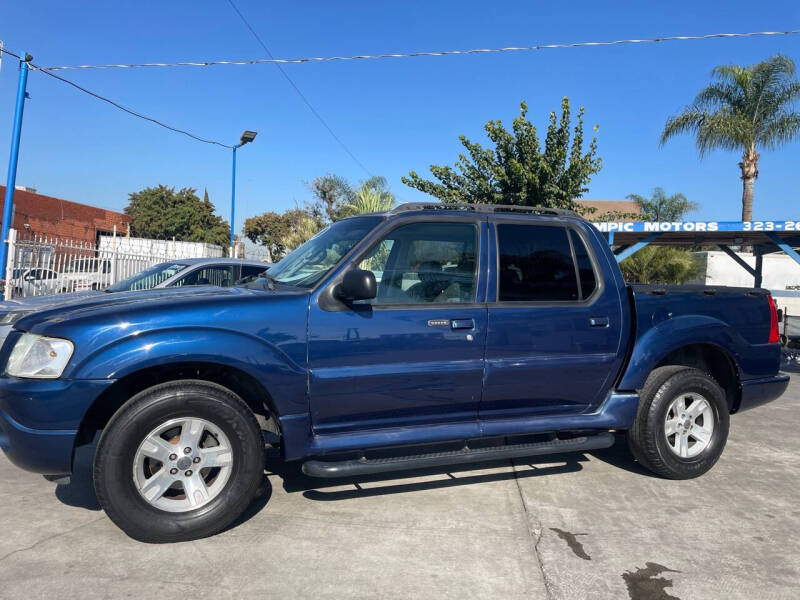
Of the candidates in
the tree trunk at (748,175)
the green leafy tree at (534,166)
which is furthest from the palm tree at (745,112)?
the green leafy tree at (534,166)

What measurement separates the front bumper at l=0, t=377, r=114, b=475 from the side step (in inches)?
48.9

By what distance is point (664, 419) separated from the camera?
14.0ft

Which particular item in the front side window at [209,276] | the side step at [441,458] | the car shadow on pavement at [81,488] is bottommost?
the car shadow on pavement at [81,488]

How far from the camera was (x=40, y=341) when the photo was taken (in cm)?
304

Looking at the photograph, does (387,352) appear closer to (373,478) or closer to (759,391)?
(373,478)

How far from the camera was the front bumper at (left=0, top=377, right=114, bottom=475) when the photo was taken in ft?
9.78

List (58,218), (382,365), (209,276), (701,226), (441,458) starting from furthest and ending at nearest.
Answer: (58,218) → (701,226) → (209,276) → (441,458) → (382,365)

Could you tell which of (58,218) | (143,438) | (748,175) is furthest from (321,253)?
(58,218)

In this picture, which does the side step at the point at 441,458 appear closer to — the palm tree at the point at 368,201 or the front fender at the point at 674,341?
the front fender at the point at 674,341

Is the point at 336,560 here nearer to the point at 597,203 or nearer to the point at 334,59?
the point at 334,59

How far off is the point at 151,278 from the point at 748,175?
2100cm

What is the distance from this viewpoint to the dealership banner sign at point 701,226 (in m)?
12.1

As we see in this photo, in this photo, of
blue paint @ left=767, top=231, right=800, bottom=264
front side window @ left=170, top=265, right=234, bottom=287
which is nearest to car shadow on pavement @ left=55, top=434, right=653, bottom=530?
front side window @ left=170, top=265, right=234, bottom=287

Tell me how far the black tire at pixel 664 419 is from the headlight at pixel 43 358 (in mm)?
3747
